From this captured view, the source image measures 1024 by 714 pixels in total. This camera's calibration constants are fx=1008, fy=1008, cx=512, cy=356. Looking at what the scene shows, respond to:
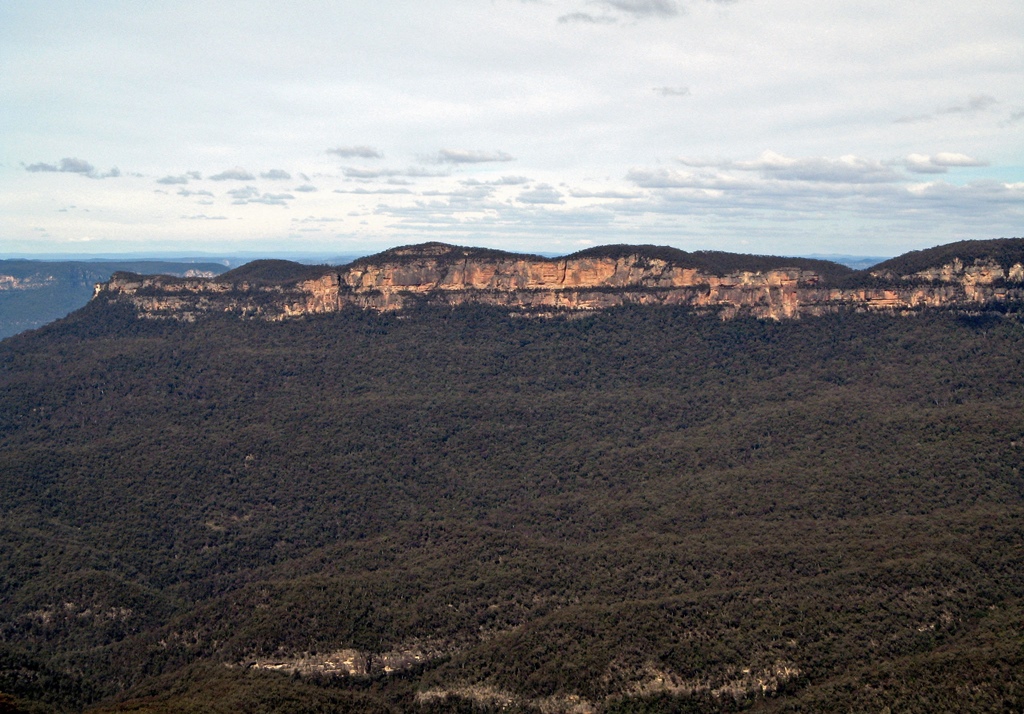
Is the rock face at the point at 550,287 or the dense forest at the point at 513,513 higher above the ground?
the rock face at the point at 550,287

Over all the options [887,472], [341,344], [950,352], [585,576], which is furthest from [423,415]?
[950,352]

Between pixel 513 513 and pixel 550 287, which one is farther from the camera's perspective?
pixel 550 287

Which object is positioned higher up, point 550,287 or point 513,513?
point 550,287

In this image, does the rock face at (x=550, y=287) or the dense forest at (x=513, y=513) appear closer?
the dense forest at (x=513, y=513)

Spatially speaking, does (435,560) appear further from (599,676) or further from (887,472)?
(887,472)

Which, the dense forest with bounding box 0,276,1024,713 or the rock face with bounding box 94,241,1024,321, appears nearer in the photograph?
the dense forest with bounding box 0,276,1024,713
